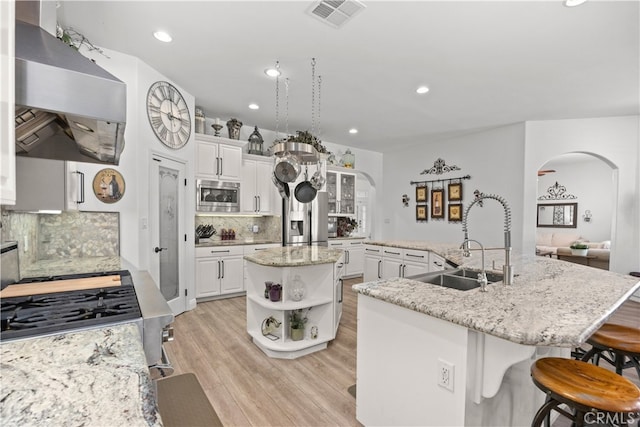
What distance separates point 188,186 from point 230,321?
5.99ft

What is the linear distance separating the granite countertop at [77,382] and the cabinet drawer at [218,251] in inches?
134

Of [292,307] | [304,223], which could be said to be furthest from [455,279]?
[304,223]

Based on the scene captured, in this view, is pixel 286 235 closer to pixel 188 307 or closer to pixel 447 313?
pixel 188 307

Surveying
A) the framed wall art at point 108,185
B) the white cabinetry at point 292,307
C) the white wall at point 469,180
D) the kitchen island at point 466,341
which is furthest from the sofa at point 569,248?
the framed wall art at point 108,185

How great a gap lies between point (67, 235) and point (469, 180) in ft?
19.6

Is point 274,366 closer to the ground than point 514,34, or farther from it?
closer to the ground

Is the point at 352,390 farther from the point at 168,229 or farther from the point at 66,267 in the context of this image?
the point at 168,229

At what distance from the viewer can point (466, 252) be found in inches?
71.8

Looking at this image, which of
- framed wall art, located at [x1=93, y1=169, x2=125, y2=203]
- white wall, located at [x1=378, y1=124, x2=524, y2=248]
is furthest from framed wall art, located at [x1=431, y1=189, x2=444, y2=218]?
framed wall art, located at [x1=93, y1=169, x2=125, y2=203]

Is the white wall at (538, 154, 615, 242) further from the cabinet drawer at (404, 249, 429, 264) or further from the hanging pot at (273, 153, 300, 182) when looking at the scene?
the hanging pot at (273, 153, 300, 182)

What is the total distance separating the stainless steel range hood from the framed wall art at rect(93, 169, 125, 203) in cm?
164

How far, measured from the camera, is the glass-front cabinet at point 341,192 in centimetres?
595

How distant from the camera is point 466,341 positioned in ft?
4.21

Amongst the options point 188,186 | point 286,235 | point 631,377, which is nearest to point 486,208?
point 631,377
